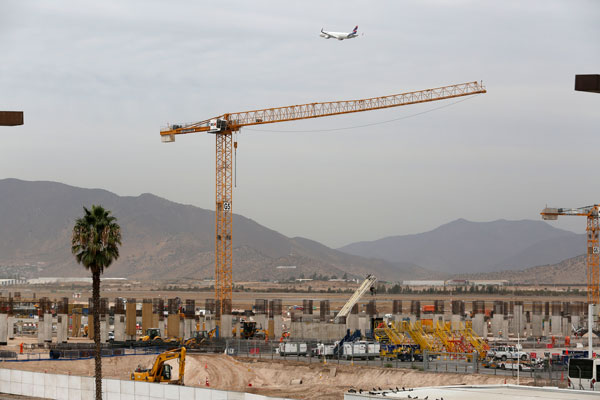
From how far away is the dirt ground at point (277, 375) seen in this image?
60406mm

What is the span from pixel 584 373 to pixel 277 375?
33.8 meters

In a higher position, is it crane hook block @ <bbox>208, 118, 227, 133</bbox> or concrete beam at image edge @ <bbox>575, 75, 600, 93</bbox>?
crane hook block @ <bbox>208, 118, 227, 133</bbox>

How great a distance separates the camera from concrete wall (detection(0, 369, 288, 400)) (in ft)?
148

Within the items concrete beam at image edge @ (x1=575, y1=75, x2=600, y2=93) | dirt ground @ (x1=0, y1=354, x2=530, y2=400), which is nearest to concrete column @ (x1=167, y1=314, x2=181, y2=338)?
dirt ground @ (x1=0, y1=354, x2=530, y2=400)

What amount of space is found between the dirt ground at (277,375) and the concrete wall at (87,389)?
11398 millimetres

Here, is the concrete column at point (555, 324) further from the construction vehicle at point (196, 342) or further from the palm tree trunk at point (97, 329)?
the palm tree trunk at point (97, 329)

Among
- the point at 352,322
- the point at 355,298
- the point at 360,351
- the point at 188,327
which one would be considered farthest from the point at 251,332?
the point at 360,351

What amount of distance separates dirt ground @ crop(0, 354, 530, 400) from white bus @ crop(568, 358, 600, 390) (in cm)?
1621

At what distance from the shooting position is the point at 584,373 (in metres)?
38.6

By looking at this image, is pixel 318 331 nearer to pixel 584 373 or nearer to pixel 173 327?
pixel 173 327

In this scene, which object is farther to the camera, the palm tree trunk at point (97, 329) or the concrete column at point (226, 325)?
the concrete column at point (226, 325)

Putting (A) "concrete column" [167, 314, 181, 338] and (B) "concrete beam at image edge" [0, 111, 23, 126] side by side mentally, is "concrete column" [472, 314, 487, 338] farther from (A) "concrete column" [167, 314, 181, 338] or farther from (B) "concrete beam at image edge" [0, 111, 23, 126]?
(B) "concrete beam at image edge" [0, 111, 23, 126]

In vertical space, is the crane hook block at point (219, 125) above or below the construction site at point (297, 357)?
above

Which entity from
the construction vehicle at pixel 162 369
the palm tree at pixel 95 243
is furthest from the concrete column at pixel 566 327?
the palm tree at pixel 95 243
